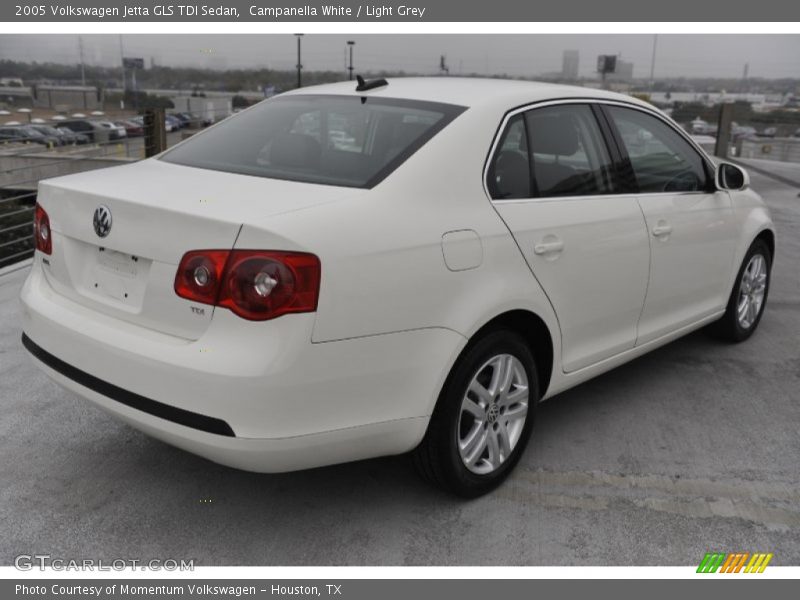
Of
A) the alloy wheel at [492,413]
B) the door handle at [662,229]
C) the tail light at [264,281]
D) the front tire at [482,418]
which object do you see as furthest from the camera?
the door handle at [662,229]

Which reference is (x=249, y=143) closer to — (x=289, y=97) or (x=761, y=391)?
(x=289, y=97)

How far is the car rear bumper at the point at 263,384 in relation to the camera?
2.48m

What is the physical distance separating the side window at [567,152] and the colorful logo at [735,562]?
1541mm

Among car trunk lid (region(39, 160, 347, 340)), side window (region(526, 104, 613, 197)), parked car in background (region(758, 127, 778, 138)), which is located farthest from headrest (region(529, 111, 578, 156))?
parked car in background (region(758, 127, 778, 138))

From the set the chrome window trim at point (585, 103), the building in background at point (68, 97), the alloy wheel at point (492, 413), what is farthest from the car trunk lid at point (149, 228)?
the building in background at point (68, 97)

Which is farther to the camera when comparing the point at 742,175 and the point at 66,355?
the point at 742,175

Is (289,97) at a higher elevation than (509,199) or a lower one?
higher

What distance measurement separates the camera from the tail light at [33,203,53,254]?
3.19m

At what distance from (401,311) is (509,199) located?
80 cm

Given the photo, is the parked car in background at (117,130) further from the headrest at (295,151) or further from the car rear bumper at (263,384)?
the car rear bumper at (263,384)

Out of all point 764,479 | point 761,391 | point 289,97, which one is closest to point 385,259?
point 289,97

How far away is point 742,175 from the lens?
4770 mm

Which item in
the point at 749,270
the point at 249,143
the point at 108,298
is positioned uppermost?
the point at 249,143
